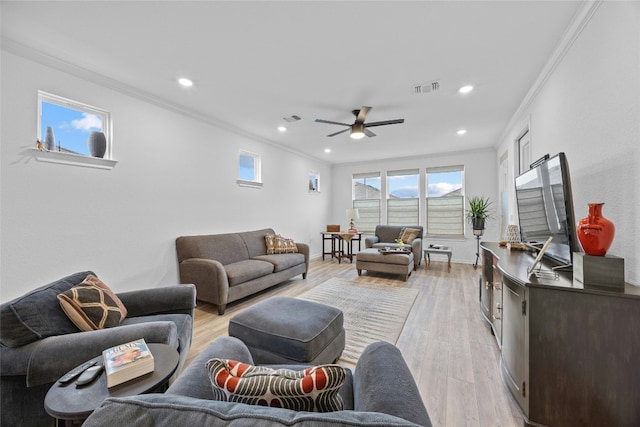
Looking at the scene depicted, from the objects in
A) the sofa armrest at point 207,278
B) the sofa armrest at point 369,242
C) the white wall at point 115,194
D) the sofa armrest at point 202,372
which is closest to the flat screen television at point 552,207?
the sofa armrest at point 202,372

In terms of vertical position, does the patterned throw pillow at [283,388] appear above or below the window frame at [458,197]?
below

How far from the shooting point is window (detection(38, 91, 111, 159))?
2.46m

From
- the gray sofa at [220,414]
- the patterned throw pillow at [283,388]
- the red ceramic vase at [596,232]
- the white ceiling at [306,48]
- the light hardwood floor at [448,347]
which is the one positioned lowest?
the light hardwood floor at [448,347]

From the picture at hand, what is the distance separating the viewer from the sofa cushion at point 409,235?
5.75 m

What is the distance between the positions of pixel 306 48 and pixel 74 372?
2.70 metres

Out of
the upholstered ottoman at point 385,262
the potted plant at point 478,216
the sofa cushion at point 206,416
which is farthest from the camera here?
the potted plant at point 478,216

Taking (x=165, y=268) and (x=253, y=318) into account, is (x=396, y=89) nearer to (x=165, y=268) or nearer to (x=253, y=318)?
(x=253, y=318)

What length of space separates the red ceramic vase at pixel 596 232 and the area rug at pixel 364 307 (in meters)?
1.72

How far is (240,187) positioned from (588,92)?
14.5ft

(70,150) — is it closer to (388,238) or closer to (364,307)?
(364,307)

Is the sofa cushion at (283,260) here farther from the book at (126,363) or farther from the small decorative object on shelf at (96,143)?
the book at (126,363)

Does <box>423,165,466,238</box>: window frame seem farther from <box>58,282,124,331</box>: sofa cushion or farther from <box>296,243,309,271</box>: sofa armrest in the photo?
<box>58,282,124,331</box>: sofa cushion

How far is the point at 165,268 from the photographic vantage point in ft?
11.1

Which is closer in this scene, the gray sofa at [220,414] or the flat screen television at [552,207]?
the gray sofa at [220,414]
